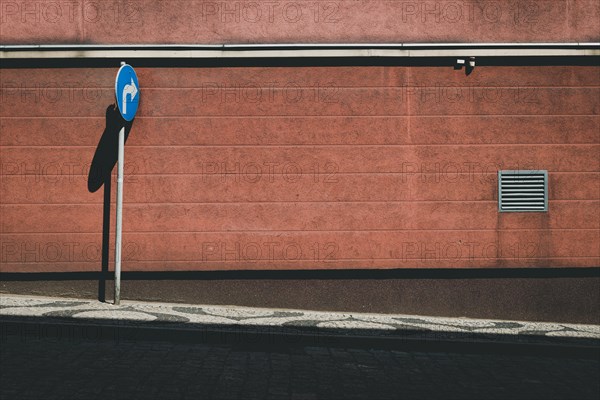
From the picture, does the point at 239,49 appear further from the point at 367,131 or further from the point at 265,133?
the point at 367,131

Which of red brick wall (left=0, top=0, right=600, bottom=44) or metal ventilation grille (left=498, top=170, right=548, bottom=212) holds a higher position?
red brick wall (left=0, top=0, right=600, bottom=44)

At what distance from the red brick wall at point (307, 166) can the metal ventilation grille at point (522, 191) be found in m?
0.12

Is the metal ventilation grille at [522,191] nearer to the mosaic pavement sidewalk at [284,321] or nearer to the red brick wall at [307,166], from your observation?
the red brick wall at [307,166]

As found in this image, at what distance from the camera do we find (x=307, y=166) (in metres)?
8.98

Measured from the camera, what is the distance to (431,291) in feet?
29.8

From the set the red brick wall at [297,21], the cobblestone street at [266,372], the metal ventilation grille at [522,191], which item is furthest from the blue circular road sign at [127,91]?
the metal ventilation grille at [522,191]

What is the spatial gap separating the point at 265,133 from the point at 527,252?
4.09m

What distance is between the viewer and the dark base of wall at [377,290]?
29.3 feet

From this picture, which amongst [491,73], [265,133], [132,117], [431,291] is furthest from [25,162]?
[491,73]

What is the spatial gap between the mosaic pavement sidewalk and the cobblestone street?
48 cm

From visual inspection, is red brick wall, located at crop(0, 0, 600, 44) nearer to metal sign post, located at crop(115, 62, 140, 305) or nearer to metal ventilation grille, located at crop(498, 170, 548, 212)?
metal sign post, located at crop(115, 62, 140, 305)

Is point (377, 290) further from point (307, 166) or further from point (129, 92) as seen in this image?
point (129, 92)

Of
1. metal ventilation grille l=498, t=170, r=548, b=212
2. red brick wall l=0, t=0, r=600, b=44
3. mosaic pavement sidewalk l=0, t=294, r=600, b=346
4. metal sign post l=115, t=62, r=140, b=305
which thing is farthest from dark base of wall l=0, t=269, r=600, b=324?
red brick wall l=0, t=0, r=600, b=44

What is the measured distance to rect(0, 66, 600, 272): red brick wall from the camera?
29.1 feet
